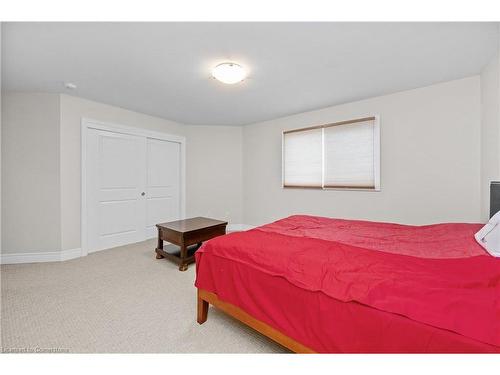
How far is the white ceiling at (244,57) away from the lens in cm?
175

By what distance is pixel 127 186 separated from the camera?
3.90 m

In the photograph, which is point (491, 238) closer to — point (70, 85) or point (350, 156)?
point (350, 156)

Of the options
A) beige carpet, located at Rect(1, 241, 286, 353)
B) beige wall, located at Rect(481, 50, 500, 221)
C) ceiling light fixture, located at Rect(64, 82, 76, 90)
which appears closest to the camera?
beige carpet, located at Rect(1, 241, 286, 353)

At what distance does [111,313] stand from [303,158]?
3402 mm

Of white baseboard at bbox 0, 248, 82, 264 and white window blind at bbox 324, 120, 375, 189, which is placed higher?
white window blind at bbox 324, 120, 375, 189

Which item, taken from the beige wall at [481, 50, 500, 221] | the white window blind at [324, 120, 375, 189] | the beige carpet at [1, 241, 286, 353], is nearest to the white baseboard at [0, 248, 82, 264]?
the beige carpet at [1, 241, 286, 353]

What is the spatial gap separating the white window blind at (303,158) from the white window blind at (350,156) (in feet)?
0.49

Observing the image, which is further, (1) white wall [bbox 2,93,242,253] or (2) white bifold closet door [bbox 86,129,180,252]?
(2) white bifold closet door [bbox 86,129,180,252]

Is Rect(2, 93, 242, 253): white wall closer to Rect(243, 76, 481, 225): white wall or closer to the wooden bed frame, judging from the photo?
the wooden bed frame

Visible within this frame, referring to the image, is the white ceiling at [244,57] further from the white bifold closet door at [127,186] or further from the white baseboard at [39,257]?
the white baseboard at [39,257]

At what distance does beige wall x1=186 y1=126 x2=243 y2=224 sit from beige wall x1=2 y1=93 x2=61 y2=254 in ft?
7.11

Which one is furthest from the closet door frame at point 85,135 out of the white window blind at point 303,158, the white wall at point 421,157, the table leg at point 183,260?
the white wall at point 421,157

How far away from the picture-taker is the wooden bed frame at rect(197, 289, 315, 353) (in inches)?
48.6
